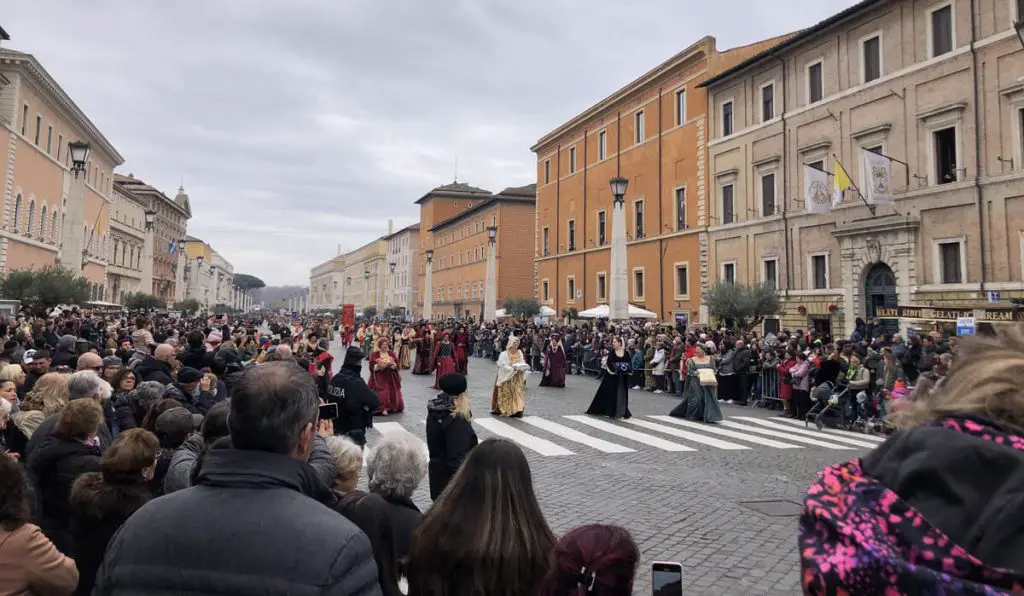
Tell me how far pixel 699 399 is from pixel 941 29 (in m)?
21.4

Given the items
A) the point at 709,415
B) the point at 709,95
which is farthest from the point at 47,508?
the point at 709,95

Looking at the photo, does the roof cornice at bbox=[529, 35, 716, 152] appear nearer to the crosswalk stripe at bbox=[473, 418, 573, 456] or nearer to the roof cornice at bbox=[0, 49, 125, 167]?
the crosswalk stripe at bbox=[473, 418, 573, 456]

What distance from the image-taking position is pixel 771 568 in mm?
5199

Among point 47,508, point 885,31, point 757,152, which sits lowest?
point 47,508

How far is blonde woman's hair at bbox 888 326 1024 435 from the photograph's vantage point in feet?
5.09

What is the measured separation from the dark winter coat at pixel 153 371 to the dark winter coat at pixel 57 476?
13.9ft

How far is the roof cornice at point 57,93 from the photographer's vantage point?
37625 millimetres

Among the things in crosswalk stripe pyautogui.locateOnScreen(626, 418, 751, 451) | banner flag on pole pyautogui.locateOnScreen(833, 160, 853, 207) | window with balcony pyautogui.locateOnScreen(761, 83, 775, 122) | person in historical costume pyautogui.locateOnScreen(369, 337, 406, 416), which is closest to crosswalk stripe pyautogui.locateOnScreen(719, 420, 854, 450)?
crosswalk stripe pyautogui.locateOnScreen(626, 418, 751, 451)

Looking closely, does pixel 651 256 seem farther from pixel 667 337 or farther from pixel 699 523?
pixel 699 523

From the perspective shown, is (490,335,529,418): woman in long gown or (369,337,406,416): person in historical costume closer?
(369,337,406,416): person in historical costume

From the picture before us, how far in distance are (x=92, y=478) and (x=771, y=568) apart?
16.2 feet

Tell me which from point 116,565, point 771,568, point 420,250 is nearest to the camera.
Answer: point 116,565

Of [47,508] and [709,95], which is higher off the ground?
[709,95]

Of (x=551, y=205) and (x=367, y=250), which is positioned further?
(x=367, y=250)
